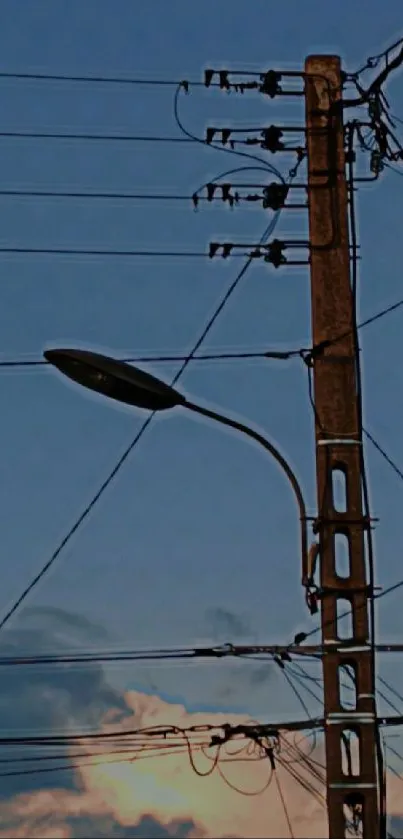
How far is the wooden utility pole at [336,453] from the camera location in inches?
478

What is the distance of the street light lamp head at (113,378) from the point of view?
12297mm

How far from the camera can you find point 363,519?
1273cm

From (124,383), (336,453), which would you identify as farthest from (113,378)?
(336,453)

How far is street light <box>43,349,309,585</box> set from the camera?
40.3 ft

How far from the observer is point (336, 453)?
42.2 ft

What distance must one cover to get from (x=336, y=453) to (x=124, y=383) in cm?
175

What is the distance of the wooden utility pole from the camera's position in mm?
12148

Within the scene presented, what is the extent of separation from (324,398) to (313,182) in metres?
1.93

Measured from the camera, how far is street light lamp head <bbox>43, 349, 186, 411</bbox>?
12297mm

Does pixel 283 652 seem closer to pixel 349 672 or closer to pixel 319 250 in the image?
→ pixel 349 672

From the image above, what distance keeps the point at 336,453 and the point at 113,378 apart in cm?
185

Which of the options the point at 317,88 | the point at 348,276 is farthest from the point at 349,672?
the point at 317,88

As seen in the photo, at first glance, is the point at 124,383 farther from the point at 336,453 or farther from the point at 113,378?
the point at 336,453

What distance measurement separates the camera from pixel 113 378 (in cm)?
1229
